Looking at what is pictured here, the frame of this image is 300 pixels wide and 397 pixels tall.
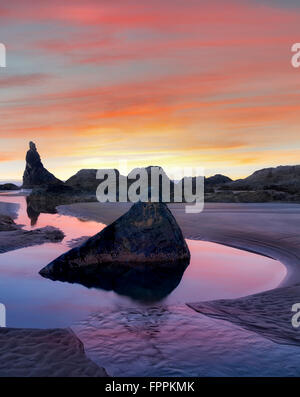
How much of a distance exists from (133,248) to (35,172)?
430ft

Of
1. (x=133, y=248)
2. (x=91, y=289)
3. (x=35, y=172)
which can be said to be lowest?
(x=91, y=289)

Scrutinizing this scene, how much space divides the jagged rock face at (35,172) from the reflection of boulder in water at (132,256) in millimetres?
127582

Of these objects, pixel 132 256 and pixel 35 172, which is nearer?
pixel 132 256

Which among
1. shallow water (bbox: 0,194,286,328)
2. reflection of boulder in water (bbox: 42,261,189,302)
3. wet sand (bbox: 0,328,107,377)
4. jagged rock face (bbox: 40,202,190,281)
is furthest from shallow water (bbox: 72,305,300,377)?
jagged rock face (bbox: 40,202,190,281)

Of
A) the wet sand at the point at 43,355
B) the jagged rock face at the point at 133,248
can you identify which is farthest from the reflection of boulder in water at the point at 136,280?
the wet sand at the point at 43,355

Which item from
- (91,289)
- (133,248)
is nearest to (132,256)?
(133,248)

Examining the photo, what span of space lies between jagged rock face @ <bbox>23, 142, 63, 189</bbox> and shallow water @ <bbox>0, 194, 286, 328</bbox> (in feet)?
420

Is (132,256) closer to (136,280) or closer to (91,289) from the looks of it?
(136,280)

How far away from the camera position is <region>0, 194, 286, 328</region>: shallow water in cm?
659

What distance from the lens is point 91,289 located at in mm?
8227

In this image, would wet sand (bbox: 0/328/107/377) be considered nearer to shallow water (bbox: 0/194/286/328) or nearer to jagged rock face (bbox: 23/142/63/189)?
shallow water (bbox: 0/194/286/328)

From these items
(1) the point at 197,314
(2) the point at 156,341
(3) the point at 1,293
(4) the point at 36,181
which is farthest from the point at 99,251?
(4) the point at 36,181

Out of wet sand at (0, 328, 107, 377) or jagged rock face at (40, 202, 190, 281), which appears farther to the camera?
jagged rock face at (40, 202, 190, 281)
